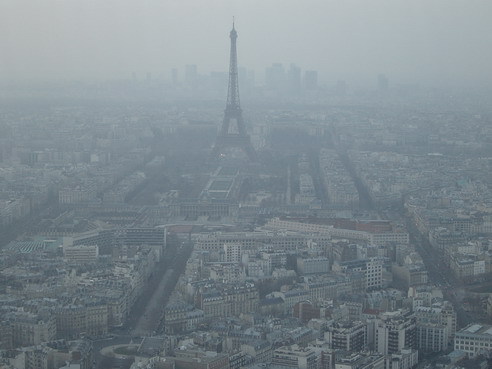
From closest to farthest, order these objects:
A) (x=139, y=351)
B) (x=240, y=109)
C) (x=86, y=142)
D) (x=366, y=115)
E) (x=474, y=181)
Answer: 1. (x=139, y=351)
2. (x=474, y=181)
3. (x=86, y=142)
4. (x=240, y=109)
5. (x=366, y=115)

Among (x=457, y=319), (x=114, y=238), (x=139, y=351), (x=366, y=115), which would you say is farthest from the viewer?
(x=366, y=115)

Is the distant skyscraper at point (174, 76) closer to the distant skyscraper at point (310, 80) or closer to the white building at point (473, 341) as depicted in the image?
the distant skyscraper at point (310, 80)

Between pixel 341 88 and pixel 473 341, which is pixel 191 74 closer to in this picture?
pixel 341 88

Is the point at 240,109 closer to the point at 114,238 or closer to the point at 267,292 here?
the point at 114,238

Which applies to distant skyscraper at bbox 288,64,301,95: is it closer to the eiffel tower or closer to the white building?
the eiffel tower

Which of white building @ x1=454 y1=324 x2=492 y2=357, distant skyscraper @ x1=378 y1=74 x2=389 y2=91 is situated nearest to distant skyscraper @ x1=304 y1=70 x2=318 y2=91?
distant skyscraper @ x1=378 y1=74 x2=389 y2=91

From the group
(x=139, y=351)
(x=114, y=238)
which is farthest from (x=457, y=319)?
(x=114, y=238)

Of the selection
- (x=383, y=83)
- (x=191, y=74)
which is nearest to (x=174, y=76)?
(x=191, y=74)
